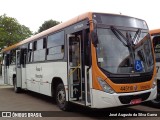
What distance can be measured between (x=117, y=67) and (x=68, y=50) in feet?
6.98

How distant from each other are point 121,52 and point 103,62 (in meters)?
0.62

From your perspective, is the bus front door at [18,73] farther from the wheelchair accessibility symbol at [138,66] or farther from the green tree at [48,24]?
the green tree at [48,24]

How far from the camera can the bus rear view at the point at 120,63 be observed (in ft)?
22.8

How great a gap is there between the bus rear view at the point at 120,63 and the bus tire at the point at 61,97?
79.8 inches

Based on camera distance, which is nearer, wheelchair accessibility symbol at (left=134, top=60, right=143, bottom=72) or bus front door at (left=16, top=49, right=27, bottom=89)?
wheelchair accessibility symbol at (left=134, top=60, right=143, bottom=72)

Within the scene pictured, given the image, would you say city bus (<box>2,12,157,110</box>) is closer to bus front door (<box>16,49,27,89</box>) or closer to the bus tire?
the bus tire

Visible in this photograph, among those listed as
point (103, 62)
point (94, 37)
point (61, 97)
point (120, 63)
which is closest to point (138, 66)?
point (120, 63)

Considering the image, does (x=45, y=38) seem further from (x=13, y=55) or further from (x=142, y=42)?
(x=13, y=55)

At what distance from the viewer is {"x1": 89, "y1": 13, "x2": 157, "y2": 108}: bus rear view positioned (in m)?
6.95

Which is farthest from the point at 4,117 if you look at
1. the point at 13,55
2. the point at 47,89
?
the point at 13,55

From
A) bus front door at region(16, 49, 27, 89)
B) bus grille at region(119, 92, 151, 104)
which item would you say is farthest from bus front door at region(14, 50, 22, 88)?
bus grille at region(119, 92, 151, 104)

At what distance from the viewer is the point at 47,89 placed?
10344 mm

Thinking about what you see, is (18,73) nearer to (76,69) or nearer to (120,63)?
(76,69)

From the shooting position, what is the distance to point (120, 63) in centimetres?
719
